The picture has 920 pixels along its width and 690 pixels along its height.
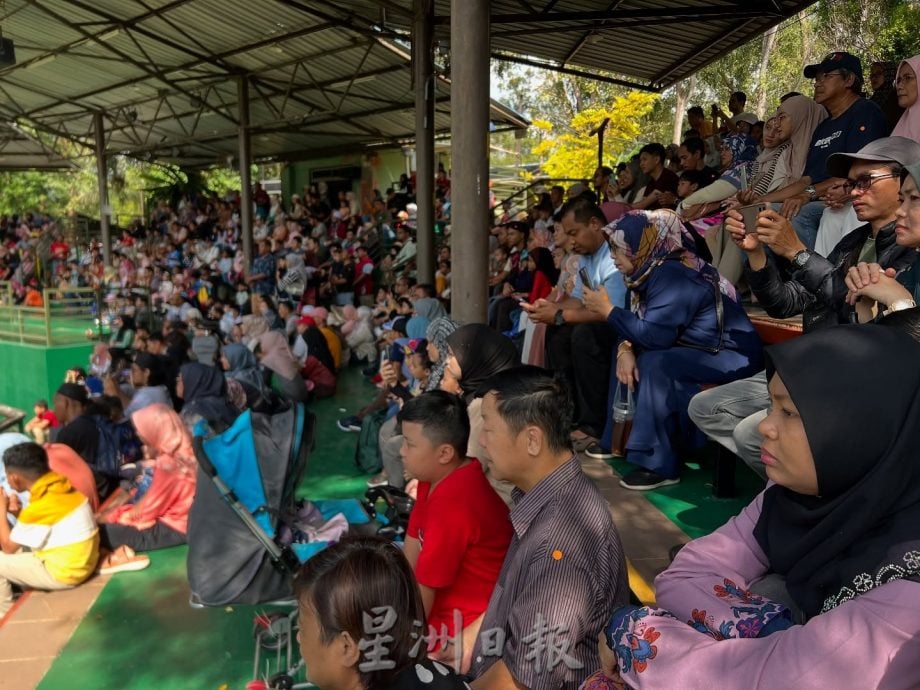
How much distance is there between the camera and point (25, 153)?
18031 mm

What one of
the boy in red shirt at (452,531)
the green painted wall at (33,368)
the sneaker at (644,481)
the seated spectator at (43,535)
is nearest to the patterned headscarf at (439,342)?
the sneaker at (644,481)

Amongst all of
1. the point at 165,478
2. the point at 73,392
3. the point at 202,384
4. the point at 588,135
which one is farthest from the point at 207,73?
the point at 588,135

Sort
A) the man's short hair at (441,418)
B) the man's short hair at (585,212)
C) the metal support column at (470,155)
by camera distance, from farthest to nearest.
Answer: the metal support column at (470,155) → the man's short hair at (585,212) → the man's short hair at (441,418)

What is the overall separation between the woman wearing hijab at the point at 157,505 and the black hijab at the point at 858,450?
10.9ft

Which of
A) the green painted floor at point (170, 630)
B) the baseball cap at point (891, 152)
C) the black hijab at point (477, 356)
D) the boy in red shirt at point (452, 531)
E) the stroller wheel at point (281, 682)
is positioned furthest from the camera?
the black hijab at point (477, 356)

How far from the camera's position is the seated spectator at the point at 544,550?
5.02ft

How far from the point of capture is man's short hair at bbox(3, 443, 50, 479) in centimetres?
348

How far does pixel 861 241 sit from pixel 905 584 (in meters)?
2.01

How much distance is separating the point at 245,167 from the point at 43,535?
10.4 m

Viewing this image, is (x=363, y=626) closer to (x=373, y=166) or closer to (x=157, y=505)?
(x=157, y=505)

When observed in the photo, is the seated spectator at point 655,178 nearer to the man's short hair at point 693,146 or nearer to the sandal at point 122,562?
the man's short hair at point 693,146

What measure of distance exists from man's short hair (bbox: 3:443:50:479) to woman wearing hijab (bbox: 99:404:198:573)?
1.52 ft

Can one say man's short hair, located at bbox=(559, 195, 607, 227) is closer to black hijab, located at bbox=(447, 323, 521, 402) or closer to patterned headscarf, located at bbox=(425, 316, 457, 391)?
patterned headscarf, located at bbox=(425, 316, 457, 391)

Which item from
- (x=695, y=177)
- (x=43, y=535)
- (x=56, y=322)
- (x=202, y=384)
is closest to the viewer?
(x=43, y=535)
